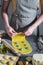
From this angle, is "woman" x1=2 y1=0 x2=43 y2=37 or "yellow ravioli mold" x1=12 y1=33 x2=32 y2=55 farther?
"woman" x1=2 y1=0 x2=43 y2=37

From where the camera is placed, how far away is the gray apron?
1.45 meters

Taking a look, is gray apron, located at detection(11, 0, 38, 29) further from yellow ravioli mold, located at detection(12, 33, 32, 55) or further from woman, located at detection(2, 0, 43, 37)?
yellow ravioli mold, located at detection(12, 33, 32, 55)

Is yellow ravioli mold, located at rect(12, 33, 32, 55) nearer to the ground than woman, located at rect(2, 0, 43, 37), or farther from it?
nearer to the ground

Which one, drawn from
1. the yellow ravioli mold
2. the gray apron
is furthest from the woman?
the yellow ravioli mold

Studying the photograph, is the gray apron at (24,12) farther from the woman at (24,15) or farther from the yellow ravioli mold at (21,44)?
the yellow ravioli mold at (21,44)

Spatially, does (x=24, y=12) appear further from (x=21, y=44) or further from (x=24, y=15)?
(x=21, y=44)

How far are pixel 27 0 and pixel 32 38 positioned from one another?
264 millimetres

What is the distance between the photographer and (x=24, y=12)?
57.4 inches

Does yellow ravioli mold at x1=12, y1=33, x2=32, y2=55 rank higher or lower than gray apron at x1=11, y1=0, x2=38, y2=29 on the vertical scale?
lower

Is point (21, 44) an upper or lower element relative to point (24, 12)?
lower

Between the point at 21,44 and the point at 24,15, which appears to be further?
the point at 24,15

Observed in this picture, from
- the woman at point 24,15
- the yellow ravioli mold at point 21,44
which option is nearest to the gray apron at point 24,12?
the woman at point 24,15

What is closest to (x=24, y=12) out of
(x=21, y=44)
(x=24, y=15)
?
(x=24, y=15)

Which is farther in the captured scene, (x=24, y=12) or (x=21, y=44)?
(x=24, y=12)
